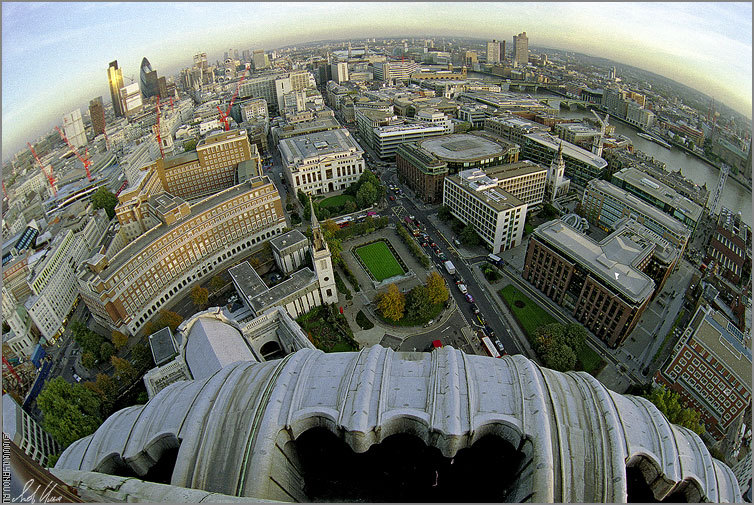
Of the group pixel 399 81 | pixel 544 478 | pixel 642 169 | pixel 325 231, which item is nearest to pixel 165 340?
pixel 325 231

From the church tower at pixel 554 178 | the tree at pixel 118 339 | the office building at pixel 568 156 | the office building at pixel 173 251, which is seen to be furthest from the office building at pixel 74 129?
the church tower at pixel 554 178

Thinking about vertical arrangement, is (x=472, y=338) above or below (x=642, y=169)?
below

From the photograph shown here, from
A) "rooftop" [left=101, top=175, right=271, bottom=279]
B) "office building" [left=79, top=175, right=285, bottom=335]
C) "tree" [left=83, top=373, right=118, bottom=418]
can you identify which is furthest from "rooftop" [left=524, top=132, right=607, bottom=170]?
"tree" [left=83, top=373, right=118, bottom=418]

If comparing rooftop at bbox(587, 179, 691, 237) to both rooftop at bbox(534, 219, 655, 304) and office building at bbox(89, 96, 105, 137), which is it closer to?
rooftop at bbox(534, 219, 655, 304)

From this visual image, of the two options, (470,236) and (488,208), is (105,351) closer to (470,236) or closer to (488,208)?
(470,236)

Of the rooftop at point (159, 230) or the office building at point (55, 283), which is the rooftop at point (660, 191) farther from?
the office building at point (55, 283)

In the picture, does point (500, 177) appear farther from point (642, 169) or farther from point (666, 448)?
point (666, 448)
